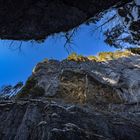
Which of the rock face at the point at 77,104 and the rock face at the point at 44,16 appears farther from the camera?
the rock face at the point at 77,104

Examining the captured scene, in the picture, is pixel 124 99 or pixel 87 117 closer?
pixel 87 117

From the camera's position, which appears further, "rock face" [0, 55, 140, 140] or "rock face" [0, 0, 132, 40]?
"rock face" [0, 55, 140, 140]

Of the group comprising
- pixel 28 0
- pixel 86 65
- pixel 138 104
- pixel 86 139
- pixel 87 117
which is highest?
pixel 86 65

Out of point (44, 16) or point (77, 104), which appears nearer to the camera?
point (44, 16)

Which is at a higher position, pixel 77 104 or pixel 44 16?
pixel 77 104

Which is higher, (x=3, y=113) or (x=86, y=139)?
(x=3, y=113)

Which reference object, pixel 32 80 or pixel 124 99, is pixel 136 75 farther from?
pixel 32 80

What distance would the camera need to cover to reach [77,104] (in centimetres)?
1723

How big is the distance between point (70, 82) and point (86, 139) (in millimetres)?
12508

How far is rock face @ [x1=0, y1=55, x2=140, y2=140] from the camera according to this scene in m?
12.2

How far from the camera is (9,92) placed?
75.6 feet

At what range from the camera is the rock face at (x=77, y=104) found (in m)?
12.2

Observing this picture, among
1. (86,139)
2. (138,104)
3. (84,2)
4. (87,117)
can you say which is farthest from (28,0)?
(138,104)

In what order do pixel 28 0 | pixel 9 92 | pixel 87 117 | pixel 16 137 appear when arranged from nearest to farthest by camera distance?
pixel 28 0, pixel 16 137, pixel 87 117, pixel 9 92
